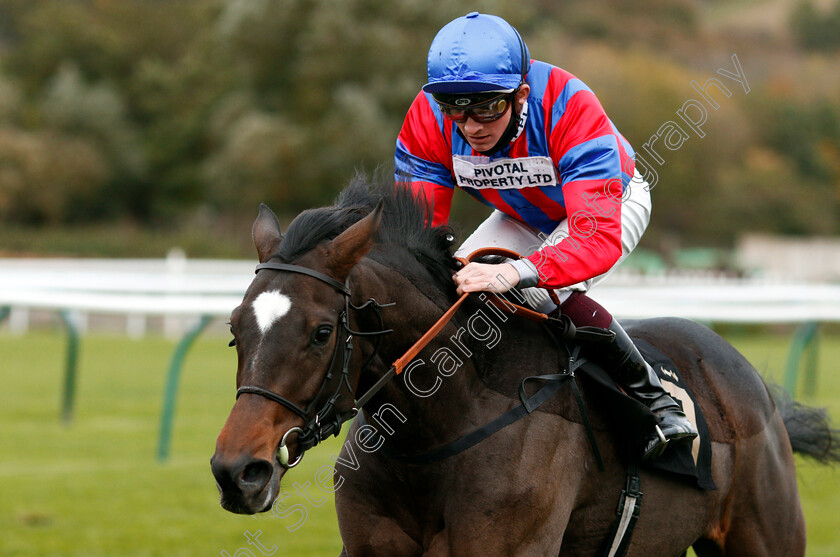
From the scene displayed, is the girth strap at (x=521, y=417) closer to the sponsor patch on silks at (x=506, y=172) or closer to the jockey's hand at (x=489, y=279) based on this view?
the jockey's hand at (x=489, y=279)

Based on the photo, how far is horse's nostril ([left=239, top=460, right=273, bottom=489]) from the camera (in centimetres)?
225

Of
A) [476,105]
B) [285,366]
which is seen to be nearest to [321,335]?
[285,366]

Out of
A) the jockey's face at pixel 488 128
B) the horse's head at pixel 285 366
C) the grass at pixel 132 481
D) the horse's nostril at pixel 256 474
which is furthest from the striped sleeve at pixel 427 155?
the grass at pixel 132 481

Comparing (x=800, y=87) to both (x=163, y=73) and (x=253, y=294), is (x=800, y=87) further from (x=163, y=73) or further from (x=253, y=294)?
(x=253, y=294)

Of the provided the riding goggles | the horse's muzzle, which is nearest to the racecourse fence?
the riding goggles

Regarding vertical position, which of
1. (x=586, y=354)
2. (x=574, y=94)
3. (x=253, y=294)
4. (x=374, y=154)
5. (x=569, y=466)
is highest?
(x=574, y=94)

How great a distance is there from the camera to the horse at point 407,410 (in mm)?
2373

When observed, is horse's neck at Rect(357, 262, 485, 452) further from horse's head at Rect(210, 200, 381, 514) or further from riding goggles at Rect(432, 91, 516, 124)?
riding goggles at Rect(432, 91, 516, 124)

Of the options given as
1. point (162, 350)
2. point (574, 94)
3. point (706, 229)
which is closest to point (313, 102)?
point (162, 350)

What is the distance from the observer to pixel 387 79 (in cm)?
2903

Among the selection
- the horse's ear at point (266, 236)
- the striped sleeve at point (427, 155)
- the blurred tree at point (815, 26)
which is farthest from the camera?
the blurred tree at point (815, 26)

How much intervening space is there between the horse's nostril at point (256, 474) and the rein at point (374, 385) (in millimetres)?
78

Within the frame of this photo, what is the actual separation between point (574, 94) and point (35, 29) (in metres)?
42.2

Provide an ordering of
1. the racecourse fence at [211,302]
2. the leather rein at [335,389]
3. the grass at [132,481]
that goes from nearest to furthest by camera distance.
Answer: the leather rein at [335,389]
the grass at [132,481]
the racecourse fence at [211,302]
